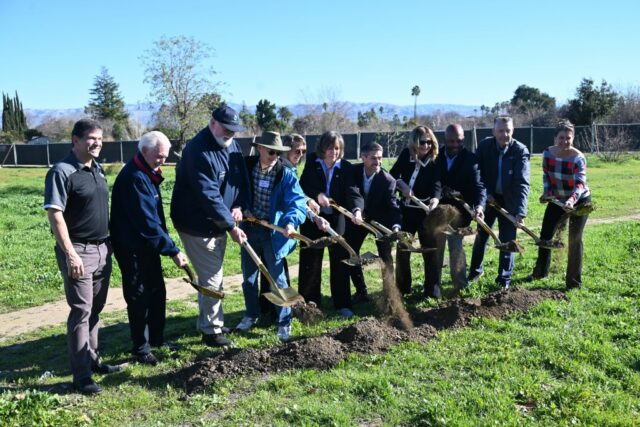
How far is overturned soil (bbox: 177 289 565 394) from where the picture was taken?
4.90 m

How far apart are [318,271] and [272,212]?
1.04 meters

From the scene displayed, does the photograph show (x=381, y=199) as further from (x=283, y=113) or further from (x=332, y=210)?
(x=283, y=113)

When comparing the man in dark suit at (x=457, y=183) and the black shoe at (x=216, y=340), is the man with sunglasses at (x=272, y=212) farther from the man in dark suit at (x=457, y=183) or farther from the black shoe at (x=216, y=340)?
the man in dark suit at (x=457, y=183)

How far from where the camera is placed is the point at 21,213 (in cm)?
1486

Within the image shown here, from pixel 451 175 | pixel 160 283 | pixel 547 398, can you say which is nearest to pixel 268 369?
pixel 160 283

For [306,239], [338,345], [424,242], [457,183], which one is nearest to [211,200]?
[306,239]

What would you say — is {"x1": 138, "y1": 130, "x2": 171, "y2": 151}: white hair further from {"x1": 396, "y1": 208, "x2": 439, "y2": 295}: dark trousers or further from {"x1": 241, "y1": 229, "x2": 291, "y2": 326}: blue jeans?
{"x1": 396, "y1": 208, "x2": 439, "y2": 295}: dark trousers

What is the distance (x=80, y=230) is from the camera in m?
4.80

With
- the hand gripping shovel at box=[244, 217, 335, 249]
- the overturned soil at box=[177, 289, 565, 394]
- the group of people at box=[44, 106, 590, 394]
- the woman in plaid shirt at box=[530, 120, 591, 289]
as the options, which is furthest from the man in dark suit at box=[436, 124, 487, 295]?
the hand gripping shovel at box=[244, 217, 335, 249]

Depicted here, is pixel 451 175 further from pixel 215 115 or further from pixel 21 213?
pixel 21 213

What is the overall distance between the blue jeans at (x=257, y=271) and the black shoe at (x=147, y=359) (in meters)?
1.24

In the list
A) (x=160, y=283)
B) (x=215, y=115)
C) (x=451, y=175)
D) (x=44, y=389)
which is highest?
(x=215, y=115)

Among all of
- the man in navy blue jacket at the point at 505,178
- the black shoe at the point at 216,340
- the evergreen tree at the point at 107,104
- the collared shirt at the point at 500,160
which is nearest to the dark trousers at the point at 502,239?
the man in navy blue jacket at the point at 505,178

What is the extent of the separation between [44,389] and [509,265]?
5294 mm
